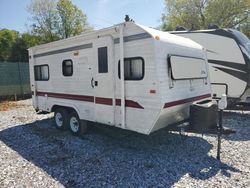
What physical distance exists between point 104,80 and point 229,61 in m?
5.45

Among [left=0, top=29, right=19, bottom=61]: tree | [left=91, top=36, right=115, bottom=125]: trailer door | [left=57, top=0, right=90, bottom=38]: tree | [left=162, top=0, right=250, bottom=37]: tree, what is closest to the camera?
[left=91, top=36, right=115, bottom=125]: trailer door

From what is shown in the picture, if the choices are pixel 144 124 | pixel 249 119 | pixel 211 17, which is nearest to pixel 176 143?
pixel 144 124

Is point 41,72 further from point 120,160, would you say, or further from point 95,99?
point 120,160

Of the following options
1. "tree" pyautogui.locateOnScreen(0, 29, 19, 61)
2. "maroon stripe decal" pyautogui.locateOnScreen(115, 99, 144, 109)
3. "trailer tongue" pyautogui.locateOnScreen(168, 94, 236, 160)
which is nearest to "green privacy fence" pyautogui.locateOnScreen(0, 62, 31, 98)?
"maroon stripe decal" pyautogui.locateOnScreen(115, 99, 144, 109)

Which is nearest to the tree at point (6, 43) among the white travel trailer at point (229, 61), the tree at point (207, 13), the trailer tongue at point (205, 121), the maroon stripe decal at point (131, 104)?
the tree at point (207, 13)

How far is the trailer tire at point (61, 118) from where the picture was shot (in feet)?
25.8

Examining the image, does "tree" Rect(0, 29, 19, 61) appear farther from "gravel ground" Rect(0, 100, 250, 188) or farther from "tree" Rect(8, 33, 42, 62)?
"gravel ground" Rect(0, 100, 250, 188)

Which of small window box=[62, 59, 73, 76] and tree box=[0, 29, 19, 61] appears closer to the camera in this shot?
small window box=[62, 59, 73, 76]

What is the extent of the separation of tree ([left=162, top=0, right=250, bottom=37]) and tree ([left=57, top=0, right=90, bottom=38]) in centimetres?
1142

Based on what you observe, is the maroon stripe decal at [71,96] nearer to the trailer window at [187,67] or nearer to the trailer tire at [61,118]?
the trailer tire at [61,118]

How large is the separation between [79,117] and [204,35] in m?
5.82

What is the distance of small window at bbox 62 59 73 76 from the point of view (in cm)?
731

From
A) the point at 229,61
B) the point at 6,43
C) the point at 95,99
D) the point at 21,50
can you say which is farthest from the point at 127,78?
the point at 6,43

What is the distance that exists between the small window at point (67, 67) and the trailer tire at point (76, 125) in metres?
1.23
